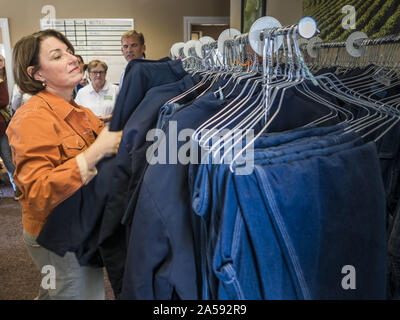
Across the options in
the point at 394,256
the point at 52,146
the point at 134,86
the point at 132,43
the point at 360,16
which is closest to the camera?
the point at 394,256

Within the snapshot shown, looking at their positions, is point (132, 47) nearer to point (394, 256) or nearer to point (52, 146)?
point (52, 146)

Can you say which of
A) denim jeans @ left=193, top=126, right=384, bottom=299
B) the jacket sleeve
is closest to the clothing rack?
denim jeans @ left=193, top=126, right=384, bottom=299

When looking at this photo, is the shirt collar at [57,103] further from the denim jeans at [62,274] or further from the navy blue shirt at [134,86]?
the denim jeans at [62,274]

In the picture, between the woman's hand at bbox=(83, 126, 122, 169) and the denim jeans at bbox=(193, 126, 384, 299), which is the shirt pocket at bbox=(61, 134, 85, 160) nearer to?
the woman's hand at bbox=(83, 126, 122, 169)

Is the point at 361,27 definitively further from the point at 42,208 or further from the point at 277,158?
the point at 42,208

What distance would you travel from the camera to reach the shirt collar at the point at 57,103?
1292 mm

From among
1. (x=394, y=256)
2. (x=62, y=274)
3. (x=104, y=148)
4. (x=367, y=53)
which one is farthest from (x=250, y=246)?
(x=367, y=53)

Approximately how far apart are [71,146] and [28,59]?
41 centimetres

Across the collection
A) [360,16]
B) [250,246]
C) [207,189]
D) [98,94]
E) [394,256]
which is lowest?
[394,256]

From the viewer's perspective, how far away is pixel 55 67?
135cm

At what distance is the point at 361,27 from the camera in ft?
5.72

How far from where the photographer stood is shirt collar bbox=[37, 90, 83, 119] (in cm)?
129
